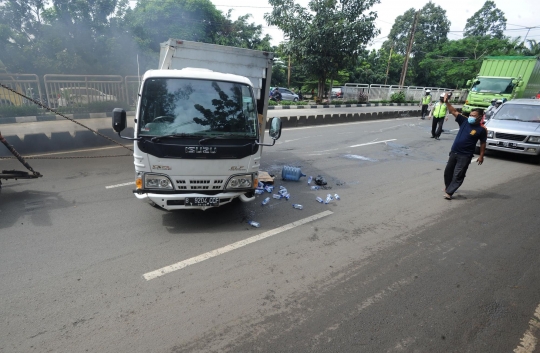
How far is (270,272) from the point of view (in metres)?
3.37

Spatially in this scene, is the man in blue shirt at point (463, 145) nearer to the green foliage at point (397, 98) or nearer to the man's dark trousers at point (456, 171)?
the man's dark trousers at point (456, 171)

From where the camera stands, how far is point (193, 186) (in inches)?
156

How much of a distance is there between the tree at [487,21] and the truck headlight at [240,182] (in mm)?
68562

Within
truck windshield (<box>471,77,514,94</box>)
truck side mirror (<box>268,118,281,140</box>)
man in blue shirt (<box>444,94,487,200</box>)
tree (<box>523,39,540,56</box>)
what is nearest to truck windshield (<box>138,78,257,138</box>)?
truck side mirror (<box>268,118,281,140</box>)

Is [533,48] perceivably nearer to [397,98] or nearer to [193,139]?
[397,98]

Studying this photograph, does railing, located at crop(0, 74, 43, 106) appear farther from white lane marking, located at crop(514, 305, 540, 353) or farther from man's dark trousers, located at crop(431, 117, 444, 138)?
man's dark trousers, located at crop(431, 117, 444, 138)

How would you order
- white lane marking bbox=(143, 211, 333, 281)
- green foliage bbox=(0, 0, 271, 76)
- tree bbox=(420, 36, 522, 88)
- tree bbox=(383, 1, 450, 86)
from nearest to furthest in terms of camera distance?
white lane marking bbox=(143, 211, 333, 281)
green foliage bbox=(0, 0, 271, 76)
tree bbox=(420, 36, 522, 88)
tree bbox=(383, 1, 450, 86)

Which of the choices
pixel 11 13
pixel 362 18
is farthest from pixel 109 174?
pixel 362 18

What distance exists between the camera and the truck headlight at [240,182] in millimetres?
4090

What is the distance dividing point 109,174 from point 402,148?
8737mm

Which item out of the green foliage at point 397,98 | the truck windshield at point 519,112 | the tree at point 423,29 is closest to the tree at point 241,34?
the green foliage at point 397,98

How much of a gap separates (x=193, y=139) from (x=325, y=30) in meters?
20.7

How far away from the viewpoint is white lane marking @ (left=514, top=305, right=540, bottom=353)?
8.21 feet

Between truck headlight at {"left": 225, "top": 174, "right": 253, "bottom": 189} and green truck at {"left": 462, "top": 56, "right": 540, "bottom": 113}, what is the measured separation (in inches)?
639
